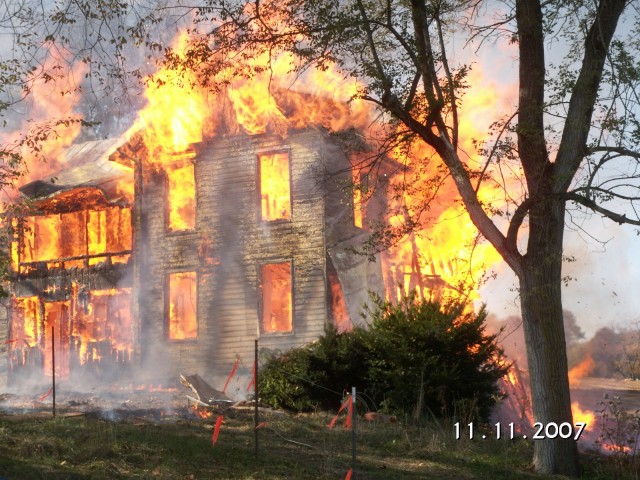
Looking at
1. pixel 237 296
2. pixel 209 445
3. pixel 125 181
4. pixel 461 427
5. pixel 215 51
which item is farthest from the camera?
pixel 125 181

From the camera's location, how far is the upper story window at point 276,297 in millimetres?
28281

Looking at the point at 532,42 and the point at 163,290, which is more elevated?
the point at 532,42

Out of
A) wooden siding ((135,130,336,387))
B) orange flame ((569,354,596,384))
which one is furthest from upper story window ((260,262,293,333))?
orange flame ((569,354,596,384))

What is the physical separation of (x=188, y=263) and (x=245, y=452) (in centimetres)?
1781

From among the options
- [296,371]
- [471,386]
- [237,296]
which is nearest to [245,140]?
[237,296]

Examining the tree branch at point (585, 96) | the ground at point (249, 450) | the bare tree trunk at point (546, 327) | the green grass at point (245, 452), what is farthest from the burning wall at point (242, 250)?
the tree branch at point (585, 96)

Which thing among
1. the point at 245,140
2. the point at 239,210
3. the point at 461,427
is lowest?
the point at 461,427

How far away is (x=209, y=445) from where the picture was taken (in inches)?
499

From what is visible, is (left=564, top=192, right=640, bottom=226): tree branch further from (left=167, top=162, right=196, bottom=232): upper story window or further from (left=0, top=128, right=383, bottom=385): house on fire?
(left=167, top=162, right=196, bottom=232): upper story window

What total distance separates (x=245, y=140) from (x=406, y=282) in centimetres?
746

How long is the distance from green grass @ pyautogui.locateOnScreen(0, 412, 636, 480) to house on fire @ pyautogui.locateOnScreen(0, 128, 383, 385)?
38.0 ft

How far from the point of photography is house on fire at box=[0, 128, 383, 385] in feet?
90.5

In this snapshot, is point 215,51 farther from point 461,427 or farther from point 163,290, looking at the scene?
point 163,290

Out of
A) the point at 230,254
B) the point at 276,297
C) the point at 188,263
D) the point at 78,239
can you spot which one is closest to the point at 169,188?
the point at 188,263
